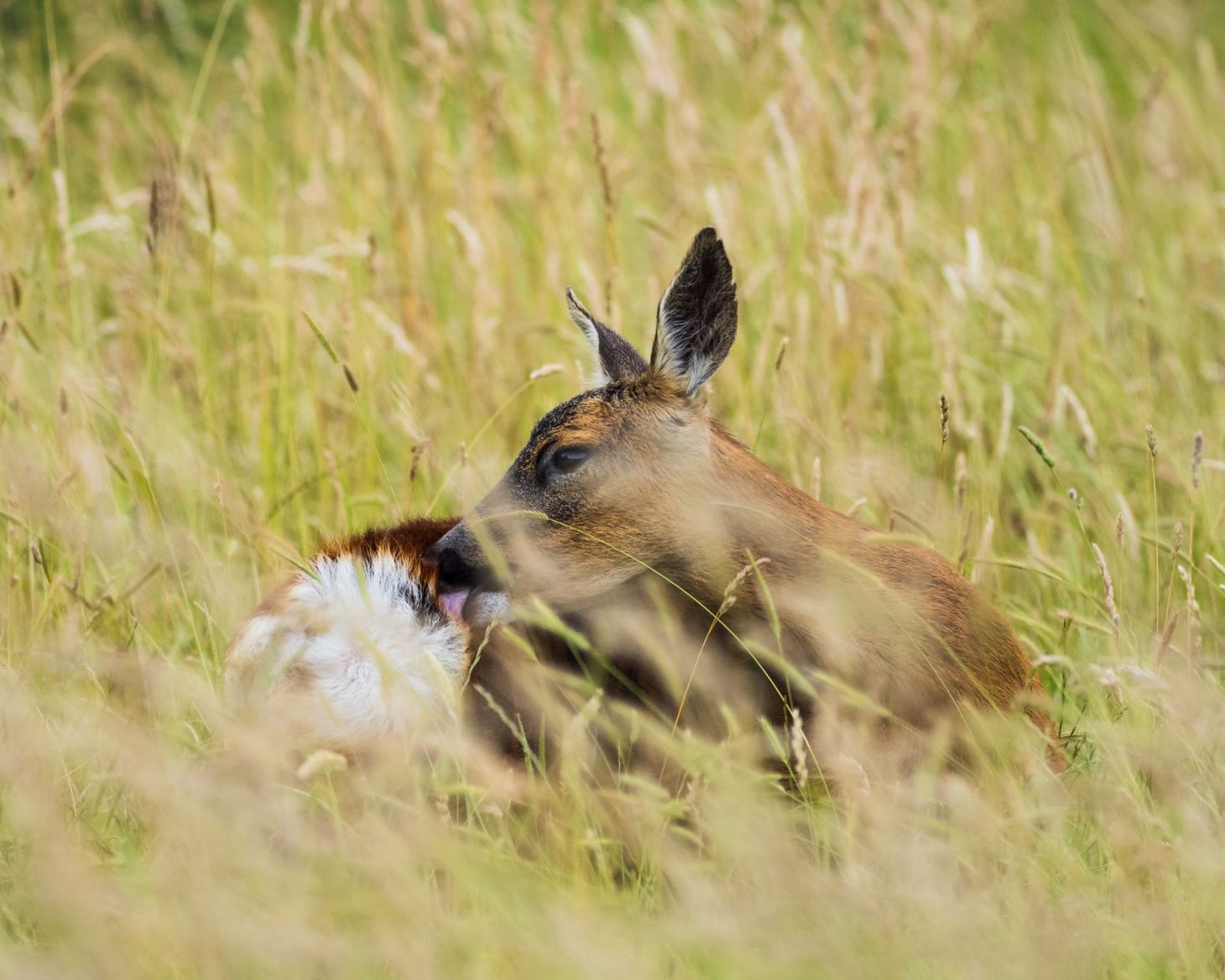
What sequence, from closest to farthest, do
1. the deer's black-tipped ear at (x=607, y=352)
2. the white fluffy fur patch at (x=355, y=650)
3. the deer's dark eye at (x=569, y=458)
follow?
the white fluffy fur patch at (x=355, y=650)
the deer's dark eye at (x=569, y=458)
the deer's black-tipped ear at (x=607, y=352)

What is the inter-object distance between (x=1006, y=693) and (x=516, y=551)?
0.98m

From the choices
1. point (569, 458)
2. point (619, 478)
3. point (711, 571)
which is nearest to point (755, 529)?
point (711, 571)

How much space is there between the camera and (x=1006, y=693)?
2.87 meters

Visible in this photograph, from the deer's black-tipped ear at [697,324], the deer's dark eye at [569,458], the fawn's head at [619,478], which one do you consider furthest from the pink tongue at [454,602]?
the deer's black-tipped ear at [697,324]

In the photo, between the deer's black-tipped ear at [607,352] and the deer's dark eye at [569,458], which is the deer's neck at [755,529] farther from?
the deer's black-tipped ear at [607,352]

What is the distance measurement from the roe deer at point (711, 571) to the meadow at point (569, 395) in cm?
17

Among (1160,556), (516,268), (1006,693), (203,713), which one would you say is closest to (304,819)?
(203,713)

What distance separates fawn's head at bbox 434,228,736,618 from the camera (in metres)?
3.00

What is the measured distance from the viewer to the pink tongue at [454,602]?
2.85 metres

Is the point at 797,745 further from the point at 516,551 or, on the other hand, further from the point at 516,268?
the point at 516,268

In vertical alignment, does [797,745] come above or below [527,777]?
above

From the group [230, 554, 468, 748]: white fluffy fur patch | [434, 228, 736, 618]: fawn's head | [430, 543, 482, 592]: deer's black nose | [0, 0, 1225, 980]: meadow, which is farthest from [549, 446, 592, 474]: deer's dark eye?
[230, 554, 468, 748]: white fluffy fur patch

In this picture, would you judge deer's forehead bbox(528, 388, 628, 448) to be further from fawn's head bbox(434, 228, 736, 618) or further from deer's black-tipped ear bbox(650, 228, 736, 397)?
deer's black-tipped ear bbox(650, 228, 736, 397)

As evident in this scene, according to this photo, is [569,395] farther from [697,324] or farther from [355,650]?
[355,650]
